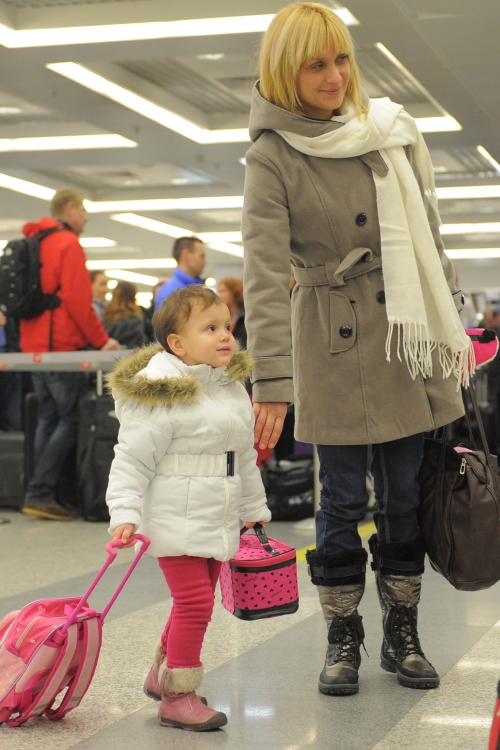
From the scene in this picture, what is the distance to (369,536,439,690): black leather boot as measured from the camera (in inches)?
91.6

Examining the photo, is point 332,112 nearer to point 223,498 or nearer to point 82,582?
point 223,498

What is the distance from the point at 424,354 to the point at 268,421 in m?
0.40

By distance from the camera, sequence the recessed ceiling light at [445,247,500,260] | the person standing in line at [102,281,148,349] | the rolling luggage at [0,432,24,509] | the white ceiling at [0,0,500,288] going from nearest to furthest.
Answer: the rolling luggage at [0,432,24,509]
the person standing in line at [102,281,148,349]
the white ceiling at [0,0,500,288]
the recessed ceiling light at [445,247,500,260]

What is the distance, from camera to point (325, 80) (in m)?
2.22

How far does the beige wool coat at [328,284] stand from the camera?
224 cm

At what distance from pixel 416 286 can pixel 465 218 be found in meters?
16.3

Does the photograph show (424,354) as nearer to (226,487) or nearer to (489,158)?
(226,487)

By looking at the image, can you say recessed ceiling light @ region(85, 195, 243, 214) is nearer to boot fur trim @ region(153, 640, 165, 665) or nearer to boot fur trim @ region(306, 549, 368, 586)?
boot fur trim @ region(306, 549, 368, 586)

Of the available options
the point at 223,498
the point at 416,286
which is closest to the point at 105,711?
the point at 223,498

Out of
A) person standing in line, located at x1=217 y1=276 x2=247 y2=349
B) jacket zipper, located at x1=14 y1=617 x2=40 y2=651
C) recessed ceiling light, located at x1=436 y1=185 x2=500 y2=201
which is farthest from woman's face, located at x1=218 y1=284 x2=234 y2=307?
recessed ceiling light, located at x1=436 y1=185 x2=500 y2=201

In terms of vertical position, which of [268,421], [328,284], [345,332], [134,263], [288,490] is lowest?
[288,490]

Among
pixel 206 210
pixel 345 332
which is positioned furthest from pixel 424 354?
pixel 206 210

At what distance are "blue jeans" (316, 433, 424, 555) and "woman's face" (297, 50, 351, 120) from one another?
83 cm

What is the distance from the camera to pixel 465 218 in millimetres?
17812
